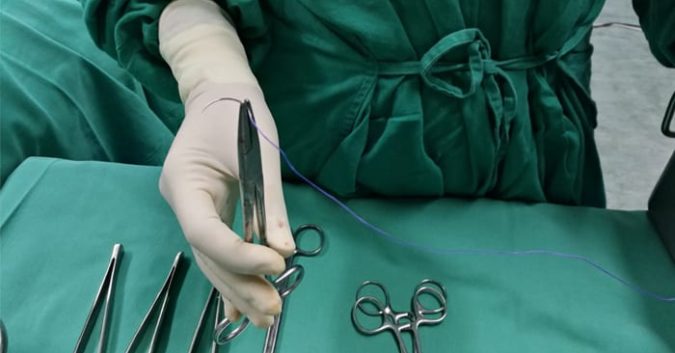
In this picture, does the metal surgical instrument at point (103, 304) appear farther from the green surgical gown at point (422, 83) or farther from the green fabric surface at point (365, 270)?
the green surgical gown at point (422, 83)

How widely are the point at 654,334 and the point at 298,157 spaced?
411 millimetres

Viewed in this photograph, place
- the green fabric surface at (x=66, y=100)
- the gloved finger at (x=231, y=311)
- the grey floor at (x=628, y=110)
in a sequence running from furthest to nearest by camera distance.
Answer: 1. the grey floor at (x=628, y=110)
2. the green fabric surface at (x=66, y=100)
3. the gloved finger at (x=231, y=311)

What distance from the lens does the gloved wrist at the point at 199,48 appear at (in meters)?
0.54

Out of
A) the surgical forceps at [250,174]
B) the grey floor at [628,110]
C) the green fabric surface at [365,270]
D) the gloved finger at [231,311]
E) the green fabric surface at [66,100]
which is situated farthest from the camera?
the grey floor at [628,110]

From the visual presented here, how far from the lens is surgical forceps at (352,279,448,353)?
0.60 m

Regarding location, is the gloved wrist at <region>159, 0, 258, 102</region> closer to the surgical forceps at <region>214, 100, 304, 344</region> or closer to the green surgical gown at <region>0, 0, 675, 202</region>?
the green surgical gown at <region>0, 0, 675, 202</region>

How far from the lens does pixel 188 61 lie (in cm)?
55

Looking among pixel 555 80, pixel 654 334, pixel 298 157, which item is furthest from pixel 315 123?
pixel 654 334

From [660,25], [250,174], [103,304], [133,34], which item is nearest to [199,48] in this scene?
[133,34]

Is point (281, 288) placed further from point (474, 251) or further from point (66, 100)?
point (66, 100)

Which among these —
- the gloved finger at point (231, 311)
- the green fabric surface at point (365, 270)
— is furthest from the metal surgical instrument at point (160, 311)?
the gloved finger at point (231, 311)

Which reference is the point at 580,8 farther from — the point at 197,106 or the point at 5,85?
the point at 5,85

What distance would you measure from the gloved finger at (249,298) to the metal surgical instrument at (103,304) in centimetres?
20

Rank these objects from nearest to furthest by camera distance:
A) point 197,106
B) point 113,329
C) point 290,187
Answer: point 197,106 < point 113,329 < point 290,187
